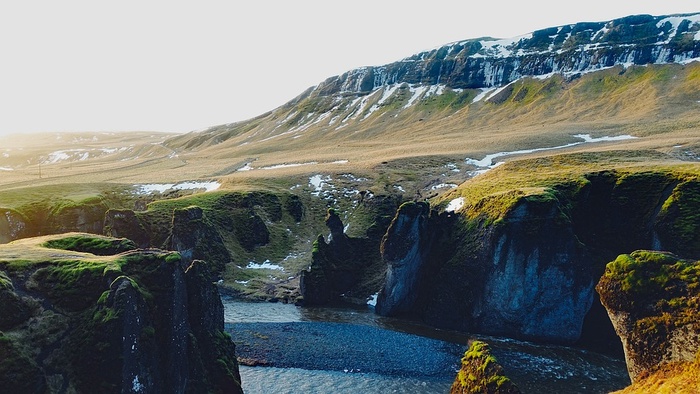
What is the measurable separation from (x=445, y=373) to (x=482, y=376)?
630 inches

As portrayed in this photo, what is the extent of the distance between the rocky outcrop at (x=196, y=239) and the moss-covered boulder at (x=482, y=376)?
4845cm

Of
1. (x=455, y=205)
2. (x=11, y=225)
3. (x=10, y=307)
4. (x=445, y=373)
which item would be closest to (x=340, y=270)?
(x=455, y=205)

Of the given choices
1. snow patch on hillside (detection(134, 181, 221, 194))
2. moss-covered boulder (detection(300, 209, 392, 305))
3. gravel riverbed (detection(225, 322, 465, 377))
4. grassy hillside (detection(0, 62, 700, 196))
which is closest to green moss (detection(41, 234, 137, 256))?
gravel riverbed (detection(225, 322, 465, 377))

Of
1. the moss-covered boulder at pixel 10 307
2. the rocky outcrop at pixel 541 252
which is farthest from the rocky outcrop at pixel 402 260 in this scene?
the moss-covered boulder at pixel 10 307

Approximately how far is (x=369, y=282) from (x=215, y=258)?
982 inches

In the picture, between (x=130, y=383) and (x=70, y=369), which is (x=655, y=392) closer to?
(x=130, y=383)

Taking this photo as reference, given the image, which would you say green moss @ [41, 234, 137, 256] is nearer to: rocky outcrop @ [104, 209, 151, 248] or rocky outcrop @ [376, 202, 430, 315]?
rocky outcrop @ [376, 202, 430, 315]

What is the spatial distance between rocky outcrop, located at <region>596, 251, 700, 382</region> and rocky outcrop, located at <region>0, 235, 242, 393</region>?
84.2ft

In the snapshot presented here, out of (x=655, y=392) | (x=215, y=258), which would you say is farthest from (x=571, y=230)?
(x=215, y=258)

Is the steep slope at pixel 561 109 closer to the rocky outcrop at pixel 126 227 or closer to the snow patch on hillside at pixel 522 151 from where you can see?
the snow patch on hillside at pixel 522 151

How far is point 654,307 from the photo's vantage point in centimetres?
2397

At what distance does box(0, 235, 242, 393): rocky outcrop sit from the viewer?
986 inches

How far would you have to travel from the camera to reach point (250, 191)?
91938 millimetres

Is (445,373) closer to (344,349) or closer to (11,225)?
(344,349)
